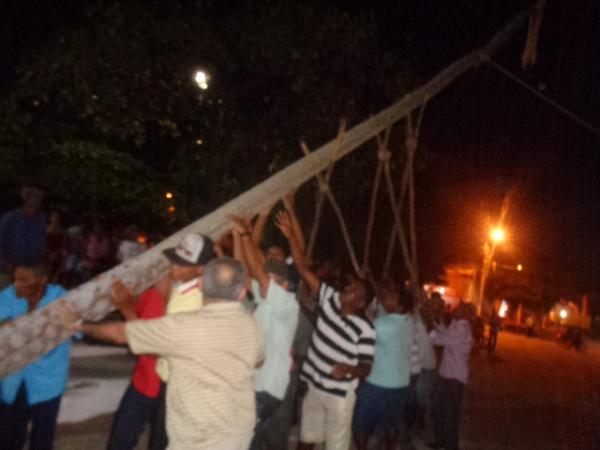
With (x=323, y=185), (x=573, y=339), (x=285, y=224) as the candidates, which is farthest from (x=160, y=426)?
(x=573, y=339)

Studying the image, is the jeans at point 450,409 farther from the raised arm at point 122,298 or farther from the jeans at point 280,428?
the raised arm at point 122,298

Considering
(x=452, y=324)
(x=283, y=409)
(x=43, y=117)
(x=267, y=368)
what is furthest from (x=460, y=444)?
(x=43, y=117)

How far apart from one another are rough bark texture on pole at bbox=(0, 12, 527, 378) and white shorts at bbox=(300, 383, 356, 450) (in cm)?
187

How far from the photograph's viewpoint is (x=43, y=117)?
868 centimetres

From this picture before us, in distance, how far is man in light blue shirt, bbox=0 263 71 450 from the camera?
4.90 metres

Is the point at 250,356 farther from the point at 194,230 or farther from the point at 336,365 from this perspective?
the point at 336,365

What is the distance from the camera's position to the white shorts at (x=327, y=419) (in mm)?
6340

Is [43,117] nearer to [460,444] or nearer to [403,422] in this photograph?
[403,422]

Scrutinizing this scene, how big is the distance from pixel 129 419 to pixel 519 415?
934 cm

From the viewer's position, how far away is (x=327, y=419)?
6.39 metres

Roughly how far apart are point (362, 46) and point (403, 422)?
393cm

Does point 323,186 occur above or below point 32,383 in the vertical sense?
above

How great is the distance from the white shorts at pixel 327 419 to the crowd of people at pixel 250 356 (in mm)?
10

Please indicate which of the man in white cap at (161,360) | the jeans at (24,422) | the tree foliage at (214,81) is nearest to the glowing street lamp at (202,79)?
the tree foliage at (214,81)
